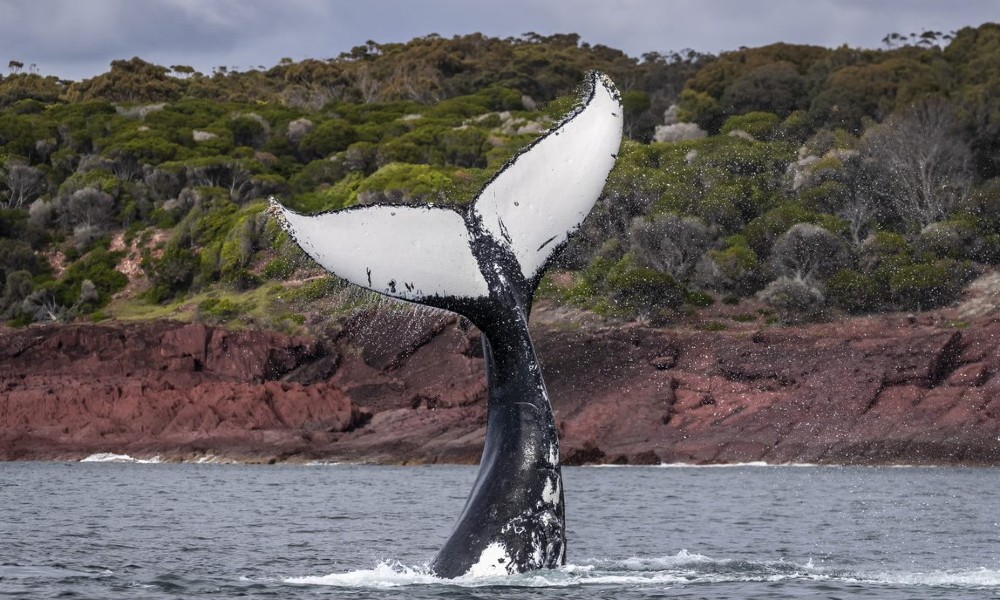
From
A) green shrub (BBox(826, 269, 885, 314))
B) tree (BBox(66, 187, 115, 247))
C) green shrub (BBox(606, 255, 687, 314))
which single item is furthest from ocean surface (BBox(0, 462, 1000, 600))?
tree (BBox(66, 187, 115, 247))

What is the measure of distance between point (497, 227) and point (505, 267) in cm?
35

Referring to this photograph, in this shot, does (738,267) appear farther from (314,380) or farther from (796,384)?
(314,380)

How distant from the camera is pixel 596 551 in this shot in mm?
19438

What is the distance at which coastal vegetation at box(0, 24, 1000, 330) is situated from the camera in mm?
63625

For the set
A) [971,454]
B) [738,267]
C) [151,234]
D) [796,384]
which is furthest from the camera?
[151,234]

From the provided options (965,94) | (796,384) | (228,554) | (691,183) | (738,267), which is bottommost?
(228,554)

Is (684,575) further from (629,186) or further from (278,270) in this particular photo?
(629,186)

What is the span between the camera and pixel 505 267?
39.4 feet

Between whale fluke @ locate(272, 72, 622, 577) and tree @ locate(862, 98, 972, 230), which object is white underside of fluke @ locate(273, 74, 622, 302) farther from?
tree @ locate(862, 98, 972, 230)

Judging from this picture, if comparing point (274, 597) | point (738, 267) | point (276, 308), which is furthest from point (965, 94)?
point (274, 597)

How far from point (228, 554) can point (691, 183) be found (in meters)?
57.1

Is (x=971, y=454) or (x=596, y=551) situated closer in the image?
(x=596, y=551)

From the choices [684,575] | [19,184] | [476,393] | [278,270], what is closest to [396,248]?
[684,575]

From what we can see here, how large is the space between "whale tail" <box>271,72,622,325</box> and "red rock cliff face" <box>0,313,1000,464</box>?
34.3 metres
